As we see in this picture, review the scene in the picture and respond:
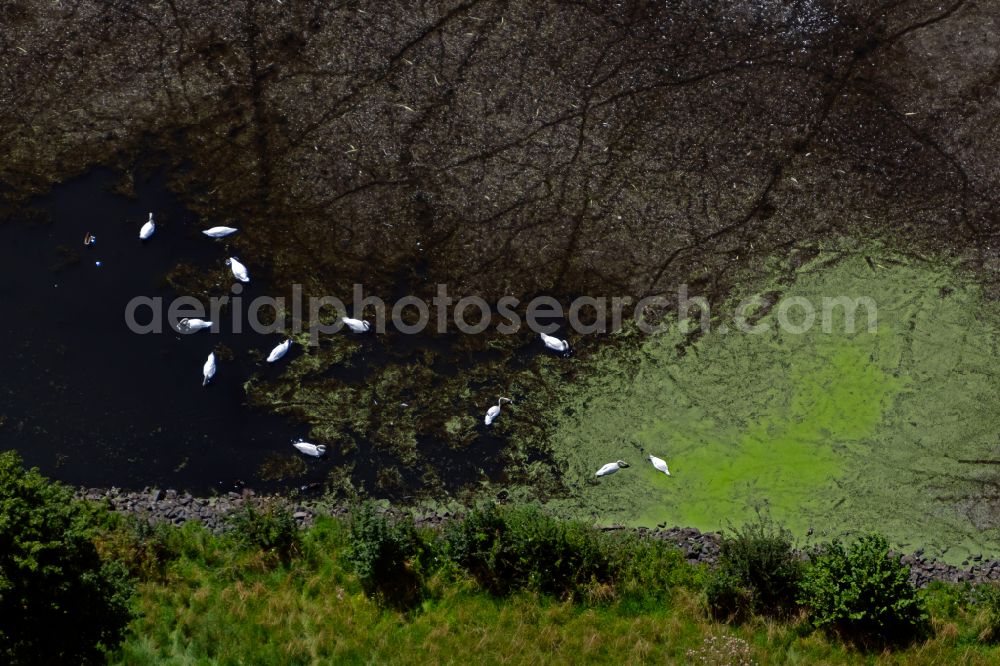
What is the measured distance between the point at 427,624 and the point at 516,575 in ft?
3.26

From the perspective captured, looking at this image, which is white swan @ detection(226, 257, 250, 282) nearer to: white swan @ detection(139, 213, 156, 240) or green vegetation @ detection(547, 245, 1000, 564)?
white swan @ detection(139, 213, 156, 240)

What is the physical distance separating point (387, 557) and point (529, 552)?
4.58 feet

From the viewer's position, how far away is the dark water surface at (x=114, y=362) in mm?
12172

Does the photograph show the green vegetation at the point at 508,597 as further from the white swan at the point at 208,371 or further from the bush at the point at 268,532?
the white swan at the point at 208,371

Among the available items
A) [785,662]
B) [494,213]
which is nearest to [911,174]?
[494,213]

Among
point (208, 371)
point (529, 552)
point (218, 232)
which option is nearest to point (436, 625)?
point (529, 552)

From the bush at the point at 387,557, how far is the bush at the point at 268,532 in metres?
0.62

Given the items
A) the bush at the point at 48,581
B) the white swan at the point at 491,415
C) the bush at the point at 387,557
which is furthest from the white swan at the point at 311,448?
the bush at the point at 48,581

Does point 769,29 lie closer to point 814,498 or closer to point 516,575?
point 814,498

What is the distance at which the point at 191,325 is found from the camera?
40.9 ft

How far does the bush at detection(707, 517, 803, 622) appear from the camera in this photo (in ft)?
37.2

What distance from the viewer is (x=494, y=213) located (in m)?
13.0

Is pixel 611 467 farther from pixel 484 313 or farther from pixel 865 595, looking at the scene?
pixel 865 595

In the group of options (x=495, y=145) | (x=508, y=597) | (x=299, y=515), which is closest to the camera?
(x=508, y=597)
